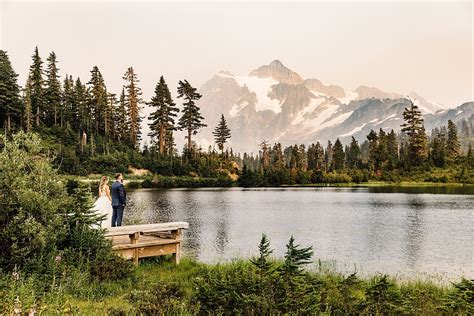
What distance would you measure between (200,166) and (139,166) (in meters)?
14.4

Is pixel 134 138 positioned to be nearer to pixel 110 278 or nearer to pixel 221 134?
pixel 221 134

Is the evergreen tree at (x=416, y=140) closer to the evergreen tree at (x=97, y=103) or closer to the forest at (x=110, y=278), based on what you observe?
the evergreen tree at (x=97, y=103)

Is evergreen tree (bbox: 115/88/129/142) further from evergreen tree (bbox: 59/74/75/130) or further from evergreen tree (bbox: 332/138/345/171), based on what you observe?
evergreen tree (bbox: 332/138/345/171)

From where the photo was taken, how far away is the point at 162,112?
8888 cm

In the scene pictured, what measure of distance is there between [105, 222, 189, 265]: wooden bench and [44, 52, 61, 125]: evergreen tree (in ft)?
242

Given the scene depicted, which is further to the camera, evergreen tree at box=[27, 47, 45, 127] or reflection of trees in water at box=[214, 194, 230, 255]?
evergreen tree at box=[27, 47, 45, 127]

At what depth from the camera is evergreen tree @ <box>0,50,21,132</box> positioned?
70.2 meters

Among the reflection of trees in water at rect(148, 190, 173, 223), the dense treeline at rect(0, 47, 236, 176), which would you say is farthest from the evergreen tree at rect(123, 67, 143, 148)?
the reflection of trees in water at rect(148, 190, 173, 223)

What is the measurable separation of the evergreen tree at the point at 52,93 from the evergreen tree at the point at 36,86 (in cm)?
121

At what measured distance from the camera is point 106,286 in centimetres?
865

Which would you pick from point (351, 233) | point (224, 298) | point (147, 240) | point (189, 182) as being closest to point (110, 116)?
point (189, 182)

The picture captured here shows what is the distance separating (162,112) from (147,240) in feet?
258

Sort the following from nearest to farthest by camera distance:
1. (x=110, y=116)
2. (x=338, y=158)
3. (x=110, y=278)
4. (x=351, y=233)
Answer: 1. (x=110, y=278)
2. (x=351, y=233)
3. (x=110, y=116)
4. (x=338, y=158)

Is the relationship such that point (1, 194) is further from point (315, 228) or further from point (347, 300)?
point (315, 228)
